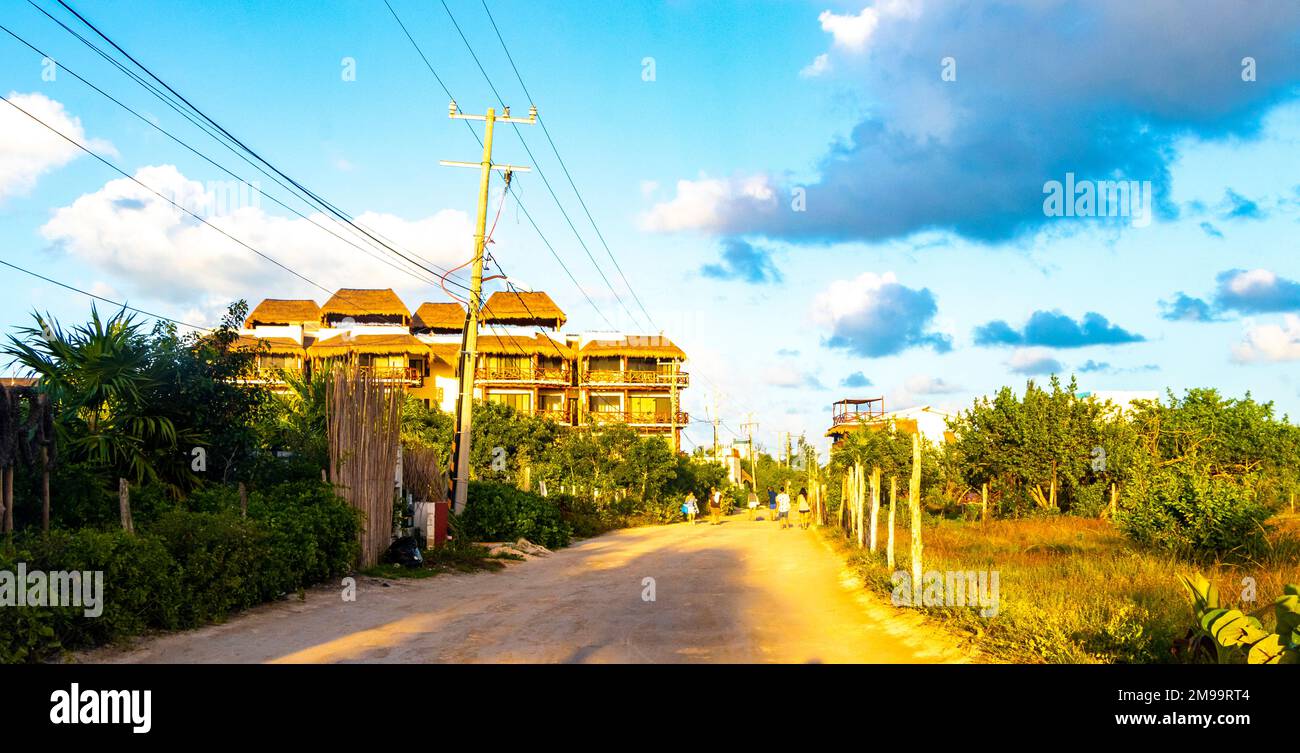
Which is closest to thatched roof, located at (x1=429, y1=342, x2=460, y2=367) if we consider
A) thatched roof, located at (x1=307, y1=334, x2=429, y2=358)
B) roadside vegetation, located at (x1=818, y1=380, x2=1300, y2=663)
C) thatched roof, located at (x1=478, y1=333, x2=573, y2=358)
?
thatched roof, located at (x1=307, y1=334, x2=429, y2=358)

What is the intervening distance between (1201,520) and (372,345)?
4942 centimetres

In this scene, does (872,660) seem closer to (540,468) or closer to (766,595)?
(766,595)

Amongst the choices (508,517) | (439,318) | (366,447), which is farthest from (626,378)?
(366,447)

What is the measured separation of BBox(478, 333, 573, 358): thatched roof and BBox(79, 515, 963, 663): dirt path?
43.3 metres

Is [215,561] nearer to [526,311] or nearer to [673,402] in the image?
[673,402]

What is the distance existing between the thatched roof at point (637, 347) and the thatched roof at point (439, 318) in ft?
30.4

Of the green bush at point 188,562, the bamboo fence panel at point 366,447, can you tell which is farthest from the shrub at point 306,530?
the bamboo fence panel at point 366,447

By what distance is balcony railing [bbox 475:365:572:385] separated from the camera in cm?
6184

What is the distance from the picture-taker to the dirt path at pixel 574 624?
8805 mm

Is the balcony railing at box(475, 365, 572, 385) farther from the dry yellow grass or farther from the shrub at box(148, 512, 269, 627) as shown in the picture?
the shrub at box(148, 512, 269, 627)

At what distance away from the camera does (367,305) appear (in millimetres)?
61938
